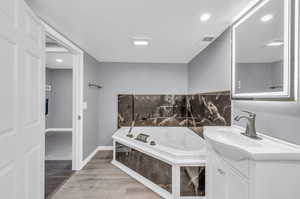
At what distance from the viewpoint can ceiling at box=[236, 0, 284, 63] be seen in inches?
49.3

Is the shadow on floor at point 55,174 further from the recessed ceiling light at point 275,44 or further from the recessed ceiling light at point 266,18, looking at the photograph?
the recessed ceiling light at point 266,18

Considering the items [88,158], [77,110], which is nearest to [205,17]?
[77,110]

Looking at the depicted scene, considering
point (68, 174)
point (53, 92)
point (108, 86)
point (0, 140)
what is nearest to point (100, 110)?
point (108, 86)

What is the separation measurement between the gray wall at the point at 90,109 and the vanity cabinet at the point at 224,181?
2420 millimetres

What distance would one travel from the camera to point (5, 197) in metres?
1.05

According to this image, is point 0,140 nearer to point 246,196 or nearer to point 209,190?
point 246,196

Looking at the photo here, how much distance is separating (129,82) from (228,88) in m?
2.53

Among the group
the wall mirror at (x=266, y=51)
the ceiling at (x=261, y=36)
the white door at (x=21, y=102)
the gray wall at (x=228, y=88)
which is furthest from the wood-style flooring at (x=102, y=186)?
the ceiling at (x=261, y=36)

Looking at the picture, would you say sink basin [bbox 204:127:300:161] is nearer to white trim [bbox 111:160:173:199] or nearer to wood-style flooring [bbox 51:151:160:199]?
white trim [bbox 111:160:173:199]

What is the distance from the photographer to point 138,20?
185 centimetres

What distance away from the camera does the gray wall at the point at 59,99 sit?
6070 millimetres

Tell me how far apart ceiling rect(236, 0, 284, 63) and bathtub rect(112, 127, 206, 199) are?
1.28 m

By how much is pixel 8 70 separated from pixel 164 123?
10.8 feet

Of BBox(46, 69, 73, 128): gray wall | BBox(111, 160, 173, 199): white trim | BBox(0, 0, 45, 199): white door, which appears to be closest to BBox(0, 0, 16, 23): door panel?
BBox(0, 0, 45, 199): white door
